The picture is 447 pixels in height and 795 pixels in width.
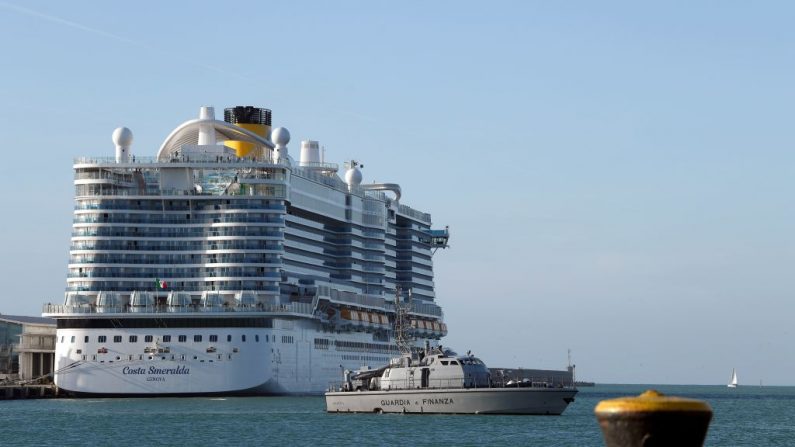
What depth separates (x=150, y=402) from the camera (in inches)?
3541

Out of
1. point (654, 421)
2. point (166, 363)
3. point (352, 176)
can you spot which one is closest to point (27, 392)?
point (166, 363)

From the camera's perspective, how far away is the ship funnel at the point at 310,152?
121200 millimetres

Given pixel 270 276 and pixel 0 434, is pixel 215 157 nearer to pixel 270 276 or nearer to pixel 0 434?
pixel 270 276

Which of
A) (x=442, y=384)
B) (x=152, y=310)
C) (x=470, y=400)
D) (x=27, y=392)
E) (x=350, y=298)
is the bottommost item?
(x=470, y=400)

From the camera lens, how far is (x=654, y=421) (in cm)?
874

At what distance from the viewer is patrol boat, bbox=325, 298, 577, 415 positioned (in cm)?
7069

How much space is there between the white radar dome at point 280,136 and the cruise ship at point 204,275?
128mm

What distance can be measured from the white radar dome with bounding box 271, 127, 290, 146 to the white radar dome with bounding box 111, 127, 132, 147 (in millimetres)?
12262

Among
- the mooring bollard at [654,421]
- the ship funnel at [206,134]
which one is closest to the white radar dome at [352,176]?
the ship funnel at [206,134]

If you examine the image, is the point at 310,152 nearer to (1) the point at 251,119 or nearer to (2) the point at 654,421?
(1) the point at 251,119

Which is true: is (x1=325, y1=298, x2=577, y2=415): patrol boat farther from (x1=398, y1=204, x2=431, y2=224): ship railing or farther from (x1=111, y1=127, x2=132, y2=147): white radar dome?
(x1=398, y1=204, x2=431, y2=224): ship railing

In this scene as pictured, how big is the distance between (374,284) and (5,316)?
3642 centimetres

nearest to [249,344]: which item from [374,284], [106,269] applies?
[106,269]

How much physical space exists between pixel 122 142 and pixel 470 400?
135 ft
